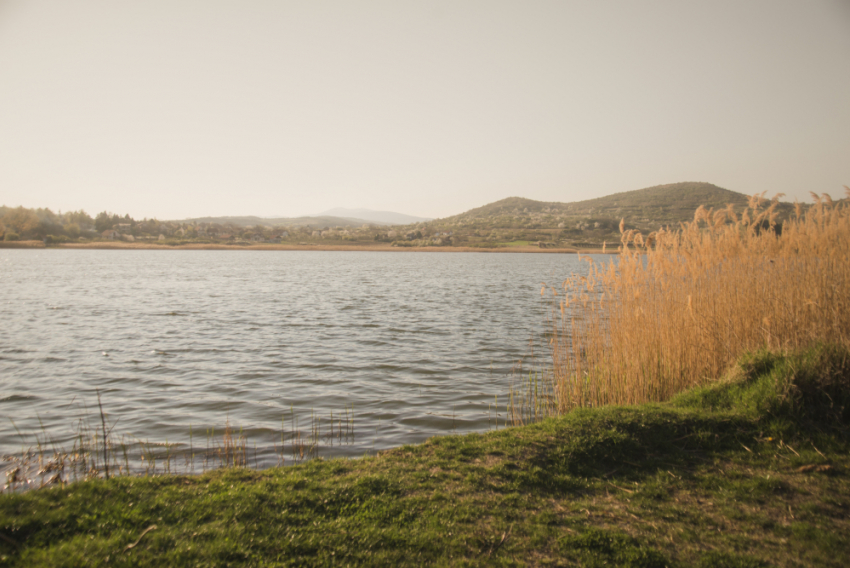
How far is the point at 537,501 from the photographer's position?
15.0 feet

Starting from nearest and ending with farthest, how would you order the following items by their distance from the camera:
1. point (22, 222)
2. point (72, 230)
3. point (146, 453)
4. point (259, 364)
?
1. point (146, 453)
2. point (259, 364)
3. point (22, 222)
4. point (72, 230)

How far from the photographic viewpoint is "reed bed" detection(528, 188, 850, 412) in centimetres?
750

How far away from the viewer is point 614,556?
3.58 metres

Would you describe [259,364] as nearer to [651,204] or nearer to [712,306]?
[712,306]

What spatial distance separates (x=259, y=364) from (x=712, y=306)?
36.9ft

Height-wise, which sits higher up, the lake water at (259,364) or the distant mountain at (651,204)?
the distant mountain at (651,204)

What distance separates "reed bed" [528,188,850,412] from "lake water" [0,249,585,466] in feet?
8.10

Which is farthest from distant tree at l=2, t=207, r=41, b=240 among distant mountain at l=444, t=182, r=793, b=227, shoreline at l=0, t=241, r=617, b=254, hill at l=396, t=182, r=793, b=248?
distant mountain at l=444, t=182, r=793, b=227

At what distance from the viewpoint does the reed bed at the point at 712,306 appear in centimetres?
750

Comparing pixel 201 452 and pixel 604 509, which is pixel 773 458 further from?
pixel 201 452

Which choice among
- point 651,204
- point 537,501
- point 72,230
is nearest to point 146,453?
point 537,501

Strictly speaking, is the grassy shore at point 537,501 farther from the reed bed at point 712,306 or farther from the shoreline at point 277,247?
the shoreline at point 277,247

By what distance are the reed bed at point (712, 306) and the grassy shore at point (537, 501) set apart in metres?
1.43

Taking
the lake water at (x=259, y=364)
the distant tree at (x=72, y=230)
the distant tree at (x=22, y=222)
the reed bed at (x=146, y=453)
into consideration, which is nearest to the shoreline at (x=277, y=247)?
the distant tree at (x=22, y=222)
